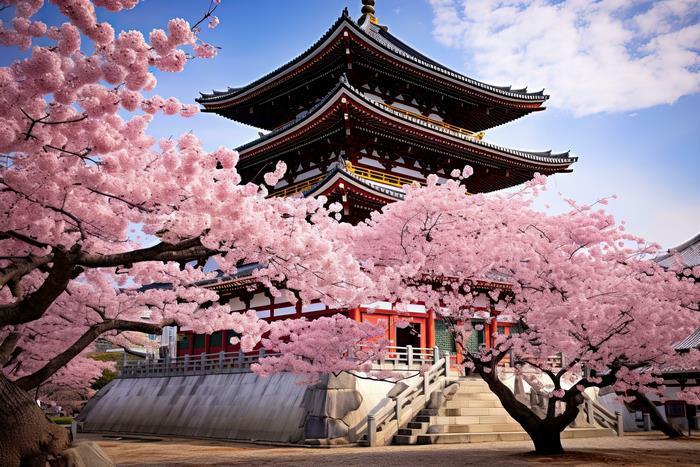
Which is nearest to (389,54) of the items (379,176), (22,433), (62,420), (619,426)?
(379,176)

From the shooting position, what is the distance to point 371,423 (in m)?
17.7

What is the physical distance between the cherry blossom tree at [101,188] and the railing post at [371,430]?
724 cm

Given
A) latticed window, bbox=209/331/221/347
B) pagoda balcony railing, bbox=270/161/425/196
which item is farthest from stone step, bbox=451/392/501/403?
latticed window, bbox=209/331/221/347

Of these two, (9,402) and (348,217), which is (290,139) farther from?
(9,402)

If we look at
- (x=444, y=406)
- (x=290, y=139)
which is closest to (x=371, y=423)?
(x=444, y=406)

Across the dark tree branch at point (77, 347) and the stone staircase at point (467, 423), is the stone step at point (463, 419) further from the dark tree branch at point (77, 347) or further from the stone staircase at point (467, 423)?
the dark tree branch at point (77, 347)

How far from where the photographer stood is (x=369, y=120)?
76.8 ft

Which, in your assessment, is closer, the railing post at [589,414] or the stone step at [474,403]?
the stone step at [474,403]

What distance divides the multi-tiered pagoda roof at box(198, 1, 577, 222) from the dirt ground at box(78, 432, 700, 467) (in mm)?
9130

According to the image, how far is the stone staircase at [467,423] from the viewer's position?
18031 millimetres

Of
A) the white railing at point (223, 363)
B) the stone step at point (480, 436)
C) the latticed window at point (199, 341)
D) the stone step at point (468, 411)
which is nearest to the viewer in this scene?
the stone step at point (480, 436)

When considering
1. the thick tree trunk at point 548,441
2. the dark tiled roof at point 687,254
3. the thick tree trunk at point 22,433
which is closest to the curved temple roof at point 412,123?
the dark tiled roof at point 687,254

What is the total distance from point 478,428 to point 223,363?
10417mm

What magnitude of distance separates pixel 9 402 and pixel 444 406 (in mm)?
13976
